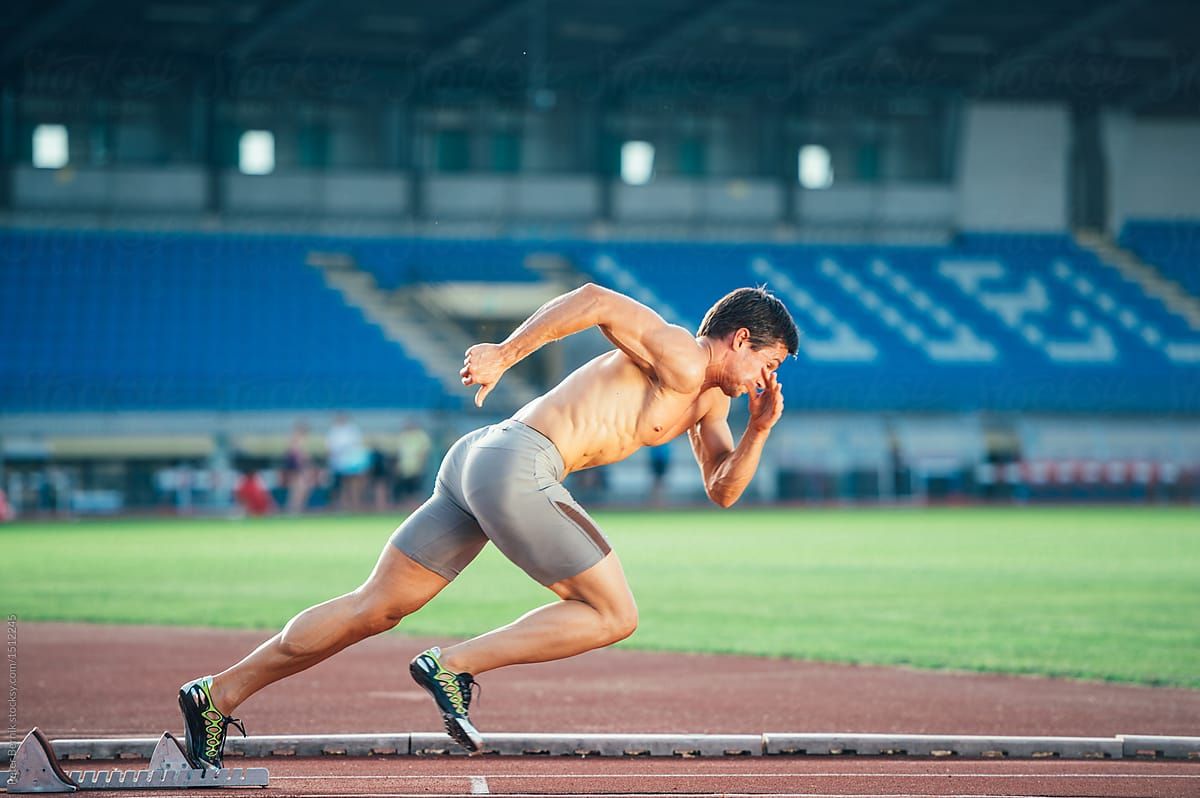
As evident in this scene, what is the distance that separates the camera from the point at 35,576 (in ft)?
64.2

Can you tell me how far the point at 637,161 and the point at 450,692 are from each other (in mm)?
43260

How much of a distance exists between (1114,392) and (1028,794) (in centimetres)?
3827

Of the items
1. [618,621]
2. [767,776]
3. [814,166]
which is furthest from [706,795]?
[814,166]

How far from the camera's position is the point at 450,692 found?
657cm

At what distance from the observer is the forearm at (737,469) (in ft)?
23.8

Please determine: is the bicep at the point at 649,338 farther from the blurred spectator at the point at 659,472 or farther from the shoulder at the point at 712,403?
the blurred spectator at the point at 659,472

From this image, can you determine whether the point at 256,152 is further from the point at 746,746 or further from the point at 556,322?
the point at 556,322

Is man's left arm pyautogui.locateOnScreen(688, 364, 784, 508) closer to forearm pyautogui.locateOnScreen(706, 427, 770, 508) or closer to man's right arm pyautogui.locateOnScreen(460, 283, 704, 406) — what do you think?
forearm pyautogui.locateOnScreen(706, 427, 770, 508)

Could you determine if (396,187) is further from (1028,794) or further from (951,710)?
(1028,794)

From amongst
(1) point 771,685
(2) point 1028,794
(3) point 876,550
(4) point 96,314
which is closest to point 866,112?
(4) point 96,314

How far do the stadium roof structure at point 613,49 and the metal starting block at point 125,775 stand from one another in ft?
109

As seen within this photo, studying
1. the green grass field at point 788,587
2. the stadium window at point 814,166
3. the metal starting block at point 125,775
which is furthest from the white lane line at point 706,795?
the stadium window at point 814,166

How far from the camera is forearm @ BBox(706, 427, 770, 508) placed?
7.25 metres

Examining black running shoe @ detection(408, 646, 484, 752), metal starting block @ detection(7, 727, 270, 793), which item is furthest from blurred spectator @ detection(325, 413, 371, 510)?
black running shoe @ detection(408, 646, 484, 752)
